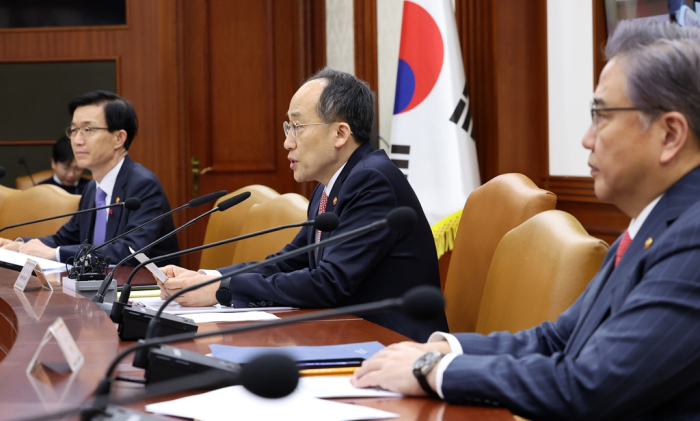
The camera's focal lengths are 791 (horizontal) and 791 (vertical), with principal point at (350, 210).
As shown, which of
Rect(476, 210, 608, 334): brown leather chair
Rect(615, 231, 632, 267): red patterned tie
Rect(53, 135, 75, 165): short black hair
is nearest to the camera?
Rect(615, 231, 632, 267): red patterned tie

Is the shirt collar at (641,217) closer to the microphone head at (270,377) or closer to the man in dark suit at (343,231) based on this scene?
the microphone head at (270,377)

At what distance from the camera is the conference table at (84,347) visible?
0.98 meters

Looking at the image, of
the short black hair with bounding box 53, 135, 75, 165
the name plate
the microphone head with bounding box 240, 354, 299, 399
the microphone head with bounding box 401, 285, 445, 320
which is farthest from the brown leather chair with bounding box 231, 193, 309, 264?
the short black hair with bounding box 53, 135, 75, 165

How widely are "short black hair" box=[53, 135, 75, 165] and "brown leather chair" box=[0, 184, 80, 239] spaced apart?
33.7 inches

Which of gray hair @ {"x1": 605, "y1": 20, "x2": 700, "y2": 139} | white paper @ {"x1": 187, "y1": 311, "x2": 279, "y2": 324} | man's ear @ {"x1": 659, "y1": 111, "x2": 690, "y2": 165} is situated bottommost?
white paper @ {"x1": 187, "y1": 311, "x2": 279, "y2": 324}

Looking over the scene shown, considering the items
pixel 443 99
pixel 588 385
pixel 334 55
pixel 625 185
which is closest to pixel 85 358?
pixel 588 385

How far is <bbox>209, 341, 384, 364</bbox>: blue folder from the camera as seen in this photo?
1294mm

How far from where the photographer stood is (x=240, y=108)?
207 inches

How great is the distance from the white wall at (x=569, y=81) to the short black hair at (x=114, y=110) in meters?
1.91

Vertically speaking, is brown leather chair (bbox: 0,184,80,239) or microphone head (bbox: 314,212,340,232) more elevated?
microphone head (bbox: 314,212,340,232)

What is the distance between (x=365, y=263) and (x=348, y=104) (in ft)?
1.77

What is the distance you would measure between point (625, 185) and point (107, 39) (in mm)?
4761


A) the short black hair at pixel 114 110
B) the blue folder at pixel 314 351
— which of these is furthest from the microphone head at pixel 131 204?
the short black hair at pixel 114 110

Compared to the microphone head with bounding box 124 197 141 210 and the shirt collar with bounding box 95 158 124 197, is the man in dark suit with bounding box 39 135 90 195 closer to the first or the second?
the shirt collar with bounding box 95 158 124 197
